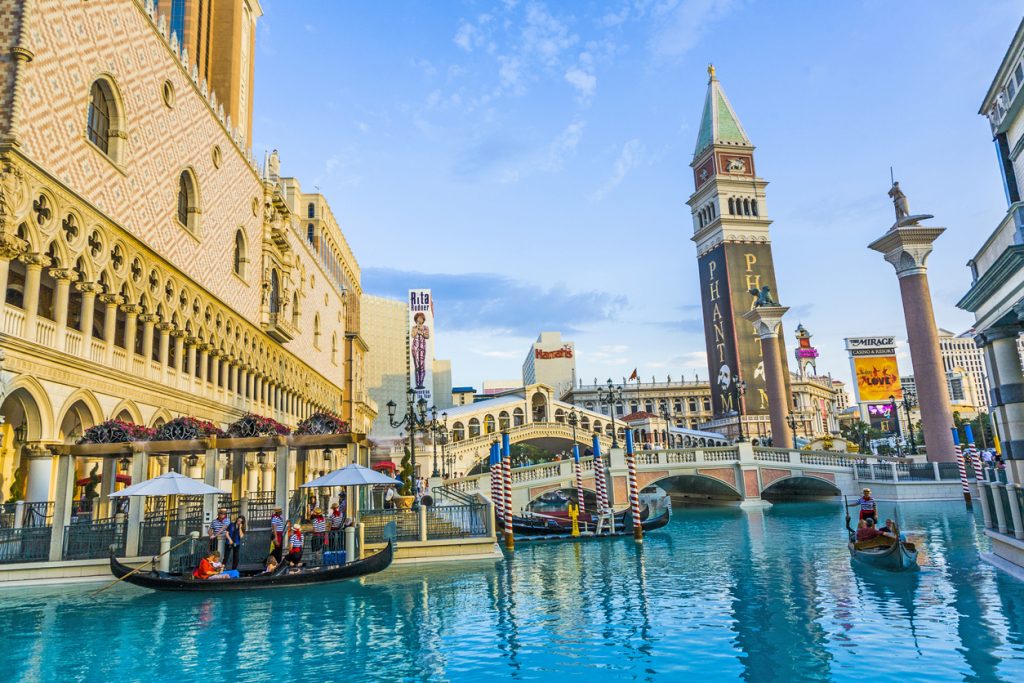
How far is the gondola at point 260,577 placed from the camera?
44.2 ft

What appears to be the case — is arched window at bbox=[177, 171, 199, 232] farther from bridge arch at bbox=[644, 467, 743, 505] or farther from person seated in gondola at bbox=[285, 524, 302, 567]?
bridge arch at bbox=[644, 467, 743, 505]

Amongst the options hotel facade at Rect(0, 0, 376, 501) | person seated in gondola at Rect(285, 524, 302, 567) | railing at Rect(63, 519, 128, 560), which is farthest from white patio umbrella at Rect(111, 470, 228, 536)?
hotel facade at Rect(0, 0, 376, 501)

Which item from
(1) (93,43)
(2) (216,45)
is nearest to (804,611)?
(1) (93,43)

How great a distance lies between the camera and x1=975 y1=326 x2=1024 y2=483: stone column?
12680 millimetres

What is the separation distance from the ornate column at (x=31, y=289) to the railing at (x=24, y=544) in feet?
13.6

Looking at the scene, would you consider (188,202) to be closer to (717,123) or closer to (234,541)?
(234,541)

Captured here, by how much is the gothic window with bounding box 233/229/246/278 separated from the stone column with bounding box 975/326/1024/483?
26.5m

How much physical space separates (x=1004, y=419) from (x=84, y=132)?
21870mm

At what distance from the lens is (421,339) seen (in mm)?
75125

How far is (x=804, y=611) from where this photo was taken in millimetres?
11219

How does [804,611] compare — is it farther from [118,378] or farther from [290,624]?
[118,378]

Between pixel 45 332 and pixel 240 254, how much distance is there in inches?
562

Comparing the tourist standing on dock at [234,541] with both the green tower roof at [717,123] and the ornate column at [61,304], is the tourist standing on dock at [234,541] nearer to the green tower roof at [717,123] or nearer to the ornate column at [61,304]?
the ornate column at [61,304]

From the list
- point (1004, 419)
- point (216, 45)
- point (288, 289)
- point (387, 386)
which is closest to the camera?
point (1004, 419)
